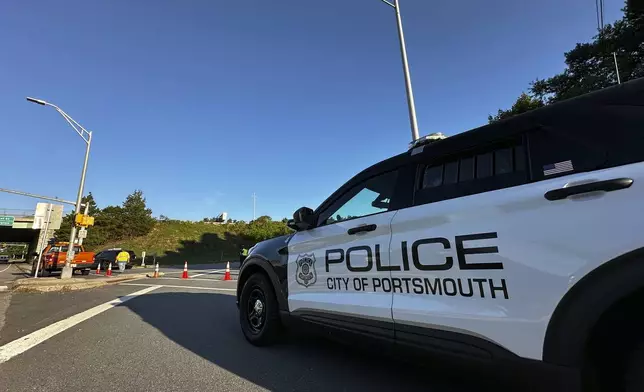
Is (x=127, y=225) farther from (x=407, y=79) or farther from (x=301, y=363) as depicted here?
(x=301, y=363)

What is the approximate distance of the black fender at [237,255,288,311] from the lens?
3.98 metres

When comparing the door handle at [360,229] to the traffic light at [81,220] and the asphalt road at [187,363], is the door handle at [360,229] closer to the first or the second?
the asphalt road at [187,363]

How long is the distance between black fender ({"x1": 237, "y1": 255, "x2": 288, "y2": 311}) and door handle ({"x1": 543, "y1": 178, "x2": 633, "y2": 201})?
2738 millimetres

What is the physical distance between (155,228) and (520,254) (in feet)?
175

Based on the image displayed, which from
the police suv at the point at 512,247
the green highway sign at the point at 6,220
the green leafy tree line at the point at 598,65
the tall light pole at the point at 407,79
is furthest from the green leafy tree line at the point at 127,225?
the police suv at the point at 512,247

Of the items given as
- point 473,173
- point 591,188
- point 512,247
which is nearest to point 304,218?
point 473,173

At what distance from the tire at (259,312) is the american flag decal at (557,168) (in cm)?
301

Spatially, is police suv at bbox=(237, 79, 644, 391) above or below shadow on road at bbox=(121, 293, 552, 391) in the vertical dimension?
above

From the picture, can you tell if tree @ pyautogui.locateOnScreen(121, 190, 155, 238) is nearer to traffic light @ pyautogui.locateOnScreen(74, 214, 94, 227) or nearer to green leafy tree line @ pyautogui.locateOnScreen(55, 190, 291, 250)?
green leafy tree line @ pyautogui.locateOnScreen(55, 190, 291, 250)

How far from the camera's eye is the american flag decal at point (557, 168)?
2047mm

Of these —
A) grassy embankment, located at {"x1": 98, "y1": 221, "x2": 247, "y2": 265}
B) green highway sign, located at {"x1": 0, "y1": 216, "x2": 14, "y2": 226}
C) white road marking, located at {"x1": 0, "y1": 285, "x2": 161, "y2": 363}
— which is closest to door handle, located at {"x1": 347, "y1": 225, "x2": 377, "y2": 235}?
white road marking, located at {"x1": 0, "y1": 285, "x2": 161, "y2": 363}

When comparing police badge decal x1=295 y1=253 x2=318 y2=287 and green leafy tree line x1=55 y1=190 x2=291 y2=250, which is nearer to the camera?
police badge decal x1=295 y1=253 x2=318 y2=287

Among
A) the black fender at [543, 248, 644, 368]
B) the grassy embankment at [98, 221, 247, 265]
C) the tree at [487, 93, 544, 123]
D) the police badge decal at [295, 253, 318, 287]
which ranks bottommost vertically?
the black fender at [543, 248, 644, 368]

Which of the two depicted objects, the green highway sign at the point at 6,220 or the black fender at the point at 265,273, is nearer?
the black fender at the point at 265,273
